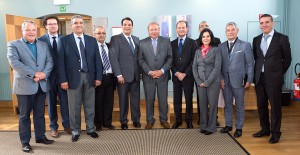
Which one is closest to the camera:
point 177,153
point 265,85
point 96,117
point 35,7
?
point 177,153

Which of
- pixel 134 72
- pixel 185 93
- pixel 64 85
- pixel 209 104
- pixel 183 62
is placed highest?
pixel 183 62

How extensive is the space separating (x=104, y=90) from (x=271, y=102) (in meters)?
2.29

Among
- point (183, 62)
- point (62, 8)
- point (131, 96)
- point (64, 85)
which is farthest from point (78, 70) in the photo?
point (62, 8)

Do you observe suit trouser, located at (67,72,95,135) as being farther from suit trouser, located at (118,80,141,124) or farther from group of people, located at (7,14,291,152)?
suit trouser, located at (118,80,141,124)

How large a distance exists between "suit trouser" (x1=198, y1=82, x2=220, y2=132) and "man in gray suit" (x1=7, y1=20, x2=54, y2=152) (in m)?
2.05

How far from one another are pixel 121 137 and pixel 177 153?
918 mm

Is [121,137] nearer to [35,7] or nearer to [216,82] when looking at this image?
[216,82]

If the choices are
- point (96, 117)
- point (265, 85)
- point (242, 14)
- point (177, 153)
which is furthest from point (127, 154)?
point (242, 14)

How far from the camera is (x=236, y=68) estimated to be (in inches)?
140

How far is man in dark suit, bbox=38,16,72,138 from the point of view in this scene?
11.9ft

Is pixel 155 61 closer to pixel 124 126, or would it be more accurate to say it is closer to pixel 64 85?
pixel 124 126

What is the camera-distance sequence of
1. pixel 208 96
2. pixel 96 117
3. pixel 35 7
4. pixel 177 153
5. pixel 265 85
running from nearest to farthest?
pixel 177 153 < pixel 265 85 < pixel 208 96 < pixel 96 117 < pixel 35 7

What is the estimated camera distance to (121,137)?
12.1 ft

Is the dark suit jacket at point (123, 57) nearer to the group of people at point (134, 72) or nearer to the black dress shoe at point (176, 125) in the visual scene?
the group of people at point (134, 72)
